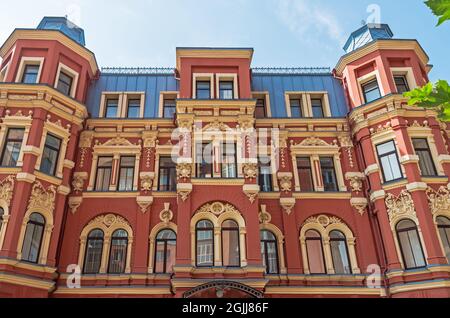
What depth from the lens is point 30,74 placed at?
19.5 m

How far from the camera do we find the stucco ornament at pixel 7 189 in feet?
52.6

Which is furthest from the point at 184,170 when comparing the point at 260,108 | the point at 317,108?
the point at 317,108

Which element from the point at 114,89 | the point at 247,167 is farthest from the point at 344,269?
the point at 114,89

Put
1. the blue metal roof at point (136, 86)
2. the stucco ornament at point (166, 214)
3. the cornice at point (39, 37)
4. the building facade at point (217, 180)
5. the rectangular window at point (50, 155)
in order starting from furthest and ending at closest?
the blue metal roof at point (136, 86)
the cornice at point (39, 37)
the stucco ornament at point (166, 214)
the rectangular window at point (50, 155)
the building facade at point (217, 180)

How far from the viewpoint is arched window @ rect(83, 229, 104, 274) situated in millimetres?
17297

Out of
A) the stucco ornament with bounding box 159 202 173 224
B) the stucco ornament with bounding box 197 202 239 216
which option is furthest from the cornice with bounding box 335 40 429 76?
the stucco ornament with bounding box 159 202 173 224

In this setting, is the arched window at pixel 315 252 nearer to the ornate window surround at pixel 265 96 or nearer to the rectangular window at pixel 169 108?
the ornate window surround at pixel 265 96

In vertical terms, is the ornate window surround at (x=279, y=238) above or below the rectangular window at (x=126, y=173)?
below

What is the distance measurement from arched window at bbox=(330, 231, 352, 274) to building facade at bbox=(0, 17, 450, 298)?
0.24ft

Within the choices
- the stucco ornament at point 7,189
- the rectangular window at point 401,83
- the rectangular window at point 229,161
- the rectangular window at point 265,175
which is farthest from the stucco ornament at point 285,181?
the stucco ornament at point 7,189

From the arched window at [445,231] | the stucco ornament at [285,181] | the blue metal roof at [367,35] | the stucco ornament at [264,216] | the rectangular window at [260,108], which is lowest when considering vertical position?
the arched window at [445,231]

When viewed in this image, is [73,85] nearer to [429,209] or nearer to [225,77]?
[225,77]

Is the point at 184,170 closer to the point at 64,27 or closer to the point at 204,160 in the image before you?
the point at 204,160

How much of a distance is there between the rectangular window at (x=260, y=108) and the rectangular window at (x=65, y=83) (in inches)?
428
